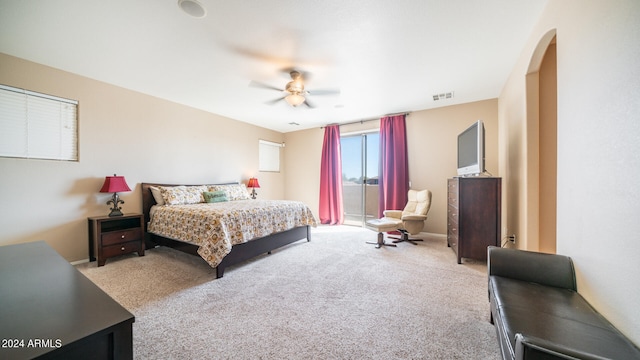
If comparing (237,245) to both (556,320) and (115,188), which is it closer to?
(115,188)

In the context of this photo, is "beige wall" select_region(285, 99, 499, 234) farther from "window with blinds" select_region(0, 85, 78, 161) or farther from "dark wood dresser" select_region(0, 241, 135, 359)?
"window with blinds" select_region(0, 85, 78, 161)

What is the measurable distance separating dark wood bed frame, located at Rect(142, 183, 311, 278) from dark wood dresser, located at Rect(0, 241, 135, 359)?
1726 mm

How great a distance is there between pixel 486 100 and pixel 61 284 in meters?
5.41

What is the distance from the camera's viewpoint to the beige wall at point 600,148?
1016 millimetres

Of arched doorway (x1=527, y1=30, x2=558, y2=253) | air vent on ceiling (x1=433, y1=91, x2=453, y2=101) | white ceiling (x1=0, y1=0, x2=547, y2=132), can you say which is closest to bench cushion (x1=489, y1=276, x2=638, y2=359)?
arched doorway (x1=527, y1=30, x2=558, y2=253)

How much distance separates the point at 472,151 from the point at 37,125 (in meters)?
5.64

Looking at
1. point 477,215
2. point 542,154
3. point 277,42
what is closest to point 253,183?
point 277,42

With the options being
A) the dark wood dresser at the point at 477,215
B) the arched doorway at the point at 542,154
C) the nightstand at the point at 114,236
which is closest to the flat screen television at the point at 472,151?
the dark wood dresser at the point at 477,215

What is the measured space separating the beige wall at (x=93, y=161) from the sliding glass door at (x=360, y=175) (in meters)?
3.13

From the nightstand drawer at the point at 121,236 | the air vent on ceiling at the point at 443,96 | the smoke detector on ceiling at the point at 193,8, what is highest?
the smoke detector on ceiling at the point at 193,8

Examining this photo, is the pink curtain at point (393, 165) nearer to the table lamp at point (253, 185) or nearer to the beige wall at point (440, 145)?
the beige wall at point (440, 145)

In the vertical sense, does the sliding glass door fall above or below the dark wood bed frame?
above

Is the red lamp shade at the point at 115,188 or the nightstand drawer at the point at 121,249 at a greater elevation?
the red lamp shade at the point at 115,188

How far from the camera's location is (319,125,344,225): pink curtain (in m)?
5.61
